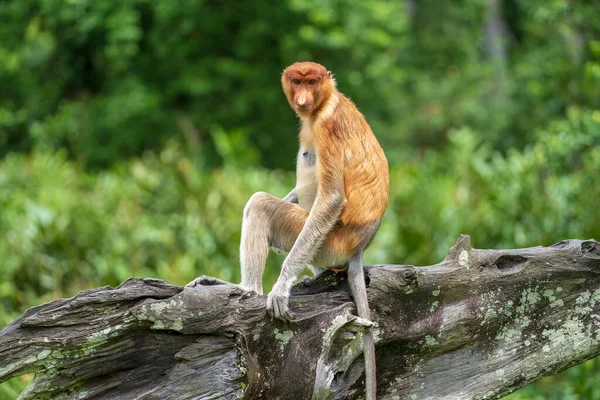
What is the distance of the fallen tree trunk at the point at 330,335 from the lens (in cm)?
295

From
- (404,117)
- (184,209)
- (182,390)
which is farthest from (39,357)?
(404,117)

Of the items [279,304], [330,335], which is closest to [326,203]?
[279,304]

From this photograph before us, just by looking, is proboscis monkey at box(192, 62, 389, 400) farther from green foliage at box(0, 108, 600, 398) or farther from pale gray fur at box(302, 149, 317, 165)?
green foliage at box(0, 108, 600, 398)

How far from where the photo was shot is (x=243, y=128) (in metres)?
13.9

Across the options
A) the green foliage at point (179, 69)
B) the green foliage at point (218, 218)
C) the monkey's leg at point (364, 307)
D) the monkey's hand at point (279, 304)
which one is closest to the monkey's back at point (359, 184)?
the monkey's leg at point (364, 307)

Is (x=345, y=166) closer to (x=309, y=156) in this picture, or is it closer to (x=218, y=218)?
(x=309, y=156)

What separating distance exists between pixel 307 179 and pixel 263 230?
17.5 inches

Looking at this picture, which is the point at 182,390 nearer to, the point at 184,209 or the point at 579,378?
the point at 579,378

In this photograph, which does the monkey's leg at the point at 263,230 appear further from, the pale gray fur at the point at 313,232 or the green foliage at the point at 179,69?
the green foliage at the point at 179,69

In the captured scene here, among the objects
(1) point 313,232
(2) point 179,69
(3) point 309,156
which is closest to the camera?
(1) point 313,232

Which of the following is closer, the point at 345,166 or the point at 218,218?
the point at 345,166

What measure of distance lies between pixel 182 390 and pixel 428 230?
15.3 feet

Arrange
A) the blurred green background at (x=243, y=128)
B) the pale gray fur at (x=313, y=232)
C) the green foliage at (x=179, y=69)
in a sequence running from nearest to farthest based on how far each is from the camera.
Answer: the pale gray fur at (x=313, y=232), the blurred green background at (x=243, y=128), the green foliage at (x=179, y=69)

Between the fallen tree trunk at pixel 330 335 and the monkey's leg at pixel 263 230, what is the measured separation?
0.54 ft
